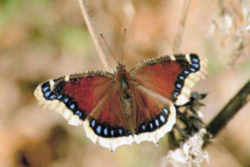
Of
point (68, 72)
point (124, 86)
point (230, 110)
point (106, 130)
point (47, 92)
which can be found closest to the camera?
point (230, 110)

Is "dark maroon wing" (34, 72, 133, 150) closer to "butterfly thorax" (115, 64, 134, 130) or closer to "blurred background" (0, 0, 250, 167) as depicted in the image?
"butterfly thorax" (115, 64, 134, 130)

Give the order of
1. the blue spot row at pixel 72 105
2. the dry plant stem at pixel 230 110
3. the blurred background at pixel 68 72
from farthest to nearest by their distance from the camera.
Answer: the blurred background at pixel 68 72 < the blue spot row at pixel 72 105 < the dry plant stem at pixel 230 110

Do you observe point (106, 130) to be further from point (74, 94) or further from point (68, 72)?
point (68, 72)

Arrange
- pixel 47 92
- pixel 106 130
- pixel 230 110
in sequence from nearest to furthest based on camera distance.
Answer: pixel 230 110 < pixel 47 92 < pixel 106 130

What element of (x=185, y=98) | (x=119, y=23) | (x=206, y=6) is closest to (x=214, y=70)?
(x=206, y=6)

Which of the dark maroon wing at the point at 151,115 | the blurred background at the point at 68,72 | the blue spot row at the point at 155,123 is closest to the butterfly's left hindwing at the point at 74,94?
the dark maroon wing at the point at 151,115

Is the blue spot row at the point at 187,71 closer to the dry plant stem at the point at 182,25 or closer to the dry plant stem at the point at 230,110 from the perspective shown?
the dry plant stem at the point at 182,25

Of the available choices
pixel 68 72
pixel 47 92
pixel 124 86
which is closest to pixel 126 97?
pixel 124 86
